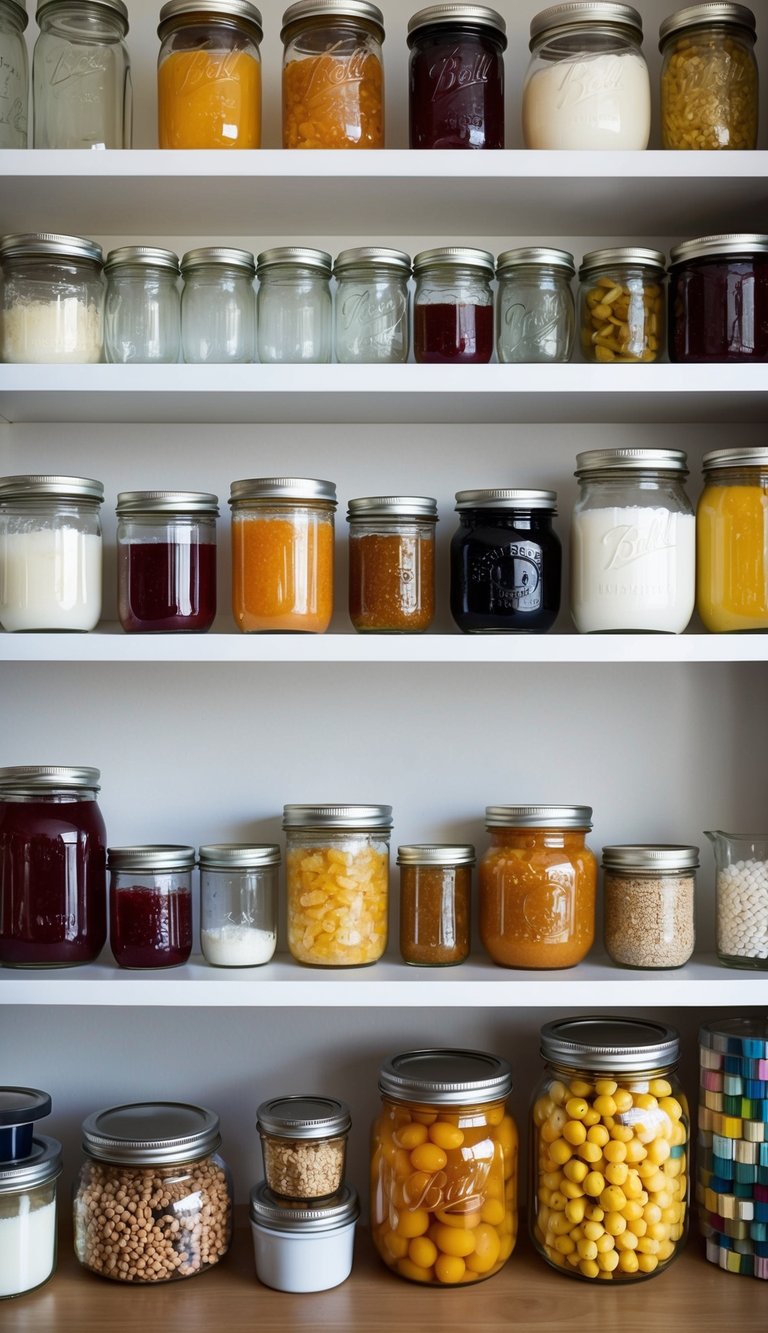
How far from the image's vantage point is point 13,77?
4.93ft

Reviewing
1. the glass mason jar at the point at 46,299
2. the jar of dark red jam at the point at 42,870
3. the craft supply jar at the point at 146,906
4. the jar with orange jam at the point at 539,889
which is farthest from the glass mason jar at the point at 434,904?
the glass mason jar at the point at 46,299

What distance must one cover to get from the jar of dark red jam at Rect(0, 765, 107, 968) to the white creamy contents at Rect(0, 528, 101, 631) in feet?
0.56

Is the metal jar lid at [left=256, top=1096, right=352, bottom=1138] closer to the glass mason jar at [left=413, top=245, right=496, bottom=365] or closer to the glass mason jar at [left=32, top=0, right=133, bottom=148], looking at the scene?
the glass mason jar at [left=413, top=245, right=496, bottom=365]

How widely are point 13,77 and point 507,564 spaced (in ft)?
2.68

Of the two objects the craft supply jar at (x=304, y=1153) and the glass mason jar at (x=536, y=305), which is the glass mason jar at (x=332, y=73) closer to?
the glass mason jar at (x=536, y=305)

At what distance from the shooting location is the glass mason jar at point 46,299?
1448mm

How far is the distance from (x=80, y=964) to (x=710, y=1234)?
783 millimetres

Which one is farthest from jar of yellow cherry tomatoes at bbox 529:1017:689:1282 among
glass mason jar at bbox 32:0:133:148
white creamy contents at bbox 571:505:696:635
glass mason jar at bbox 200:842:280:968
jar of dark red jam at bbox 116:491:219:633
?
glass mason jar at bbox 32:0:133:148

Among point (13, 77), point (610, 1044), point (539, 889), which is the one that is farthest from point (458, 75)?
point (610, 1044)

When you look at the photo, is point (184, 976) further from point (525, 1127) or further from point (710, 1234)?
point (710, 1234)

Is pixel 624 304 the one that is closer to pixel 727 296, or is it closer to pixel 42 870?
pixel 727 296

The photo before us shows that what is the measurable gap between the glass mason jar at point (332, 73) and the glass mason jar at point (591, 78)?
20cm

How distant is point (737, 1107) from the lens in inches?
56.4

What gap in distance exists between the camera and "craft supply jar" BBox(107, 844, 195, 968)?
146cm
